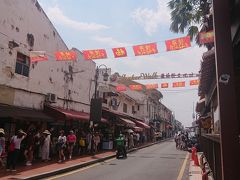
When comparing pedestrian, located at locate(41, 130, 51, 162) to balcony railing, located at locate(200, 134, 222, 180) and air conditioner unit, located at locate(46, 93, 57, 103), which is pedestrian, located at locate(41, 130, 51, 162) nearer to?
air conditioner unit, located at locate(46, 93, 57, 103)

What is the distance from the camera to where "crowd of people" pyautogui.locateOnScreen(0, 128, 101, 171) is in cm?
1337

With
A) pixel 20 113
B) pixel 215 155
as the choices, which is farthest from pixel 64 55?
pixel 215 155

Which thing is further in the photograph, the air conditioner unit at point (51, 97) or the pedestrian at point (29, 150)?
the air conditioner unit at point (51, 97)

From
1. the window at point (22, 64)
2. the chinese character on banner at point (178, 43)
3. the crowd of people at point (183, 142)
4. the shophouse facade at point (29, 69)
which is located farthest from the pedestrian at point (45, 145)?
the crowd of people at point (183, 142)

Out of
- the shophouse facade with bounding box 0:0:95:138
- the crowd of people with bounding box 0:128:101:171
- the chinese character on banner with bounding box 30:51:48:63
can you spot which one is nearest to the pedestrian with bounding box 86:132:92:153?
the crowd of people with bounding box 0:128:101:171

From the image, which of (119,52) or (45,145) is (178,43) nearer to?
(119,52)

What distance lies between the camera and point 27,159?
15922mm

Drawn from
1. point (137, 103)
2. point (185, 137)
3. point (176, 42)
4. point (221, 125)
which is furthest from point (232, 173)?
point (137, 103)

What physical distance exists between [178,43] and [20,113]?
844cm

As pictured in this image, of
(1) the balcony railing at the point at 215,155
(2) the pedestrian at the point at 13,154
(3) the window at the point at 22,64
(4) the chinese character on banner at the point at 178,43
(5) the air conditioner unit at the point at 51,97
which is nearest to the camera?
(1) the balcony railing at the point at 215,155

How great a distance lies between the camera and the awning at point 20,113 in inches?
557

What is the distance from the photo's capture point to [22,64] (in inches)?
672

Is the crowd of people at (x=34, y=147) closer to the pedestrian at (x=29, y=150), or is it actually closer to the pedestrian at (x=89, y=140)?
the pedestrian at (x=29, y=150)

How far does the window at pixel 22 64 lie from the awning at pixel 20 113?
202 centimetres
